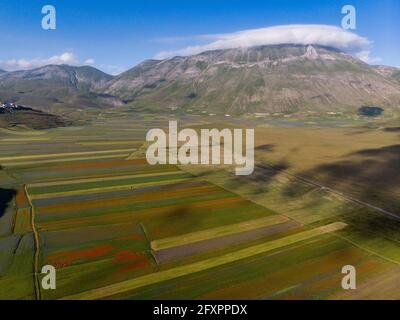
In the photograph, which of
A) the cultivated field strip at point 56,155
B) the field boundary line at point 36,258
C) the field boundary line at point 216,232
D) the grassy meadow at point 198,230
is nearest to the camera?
the field boundary line at point 36,258

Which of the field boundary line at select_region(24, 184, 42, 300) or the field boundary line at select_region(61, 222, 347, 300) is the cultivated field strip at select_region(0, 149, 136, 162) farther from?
the field boundary line at select_region(61, 222, 347, 300)

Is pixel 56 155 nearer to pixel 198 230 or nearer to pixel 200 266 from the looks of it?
pixel 198 230

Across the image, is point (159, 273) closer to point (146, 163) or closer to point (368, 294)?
point (368, 294)

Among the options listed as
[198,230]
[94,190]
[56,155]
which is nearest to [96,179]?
[94,190]

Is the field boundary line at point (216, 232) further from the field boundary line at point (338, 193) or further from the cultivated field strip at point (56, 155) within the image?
the cultivated field strip at point (56, 155)

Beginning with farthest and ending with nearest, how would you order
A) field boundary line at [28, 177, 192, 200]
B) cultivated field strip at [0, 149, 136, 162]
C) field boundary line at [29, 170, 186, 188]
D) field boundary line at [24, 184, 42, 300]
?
1. cultivated field strip at [0, 149, 136, 162]
2. field boundary line at [29, 170, 186, 188]
3. field boundary line at [28, 177, 192, 200]
4. field boundary line at [24, 184, 42, 300]

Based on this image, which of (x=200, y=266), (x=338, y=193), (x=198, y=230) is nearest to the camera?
(x=200, y=266)

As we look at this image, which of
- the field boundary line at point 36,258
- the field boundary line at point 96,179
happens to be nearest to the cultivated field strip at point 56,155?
the field boundary line at point 96,179

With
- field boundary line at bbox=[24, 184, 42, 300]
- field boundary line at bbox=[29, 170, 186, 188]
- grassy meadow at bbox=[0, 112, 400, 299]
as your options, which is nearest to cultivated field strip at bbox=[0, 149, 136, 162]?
grassy meadow at bbox=[0, 112, 400, 299]

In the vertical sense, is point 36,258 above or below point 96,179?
below
